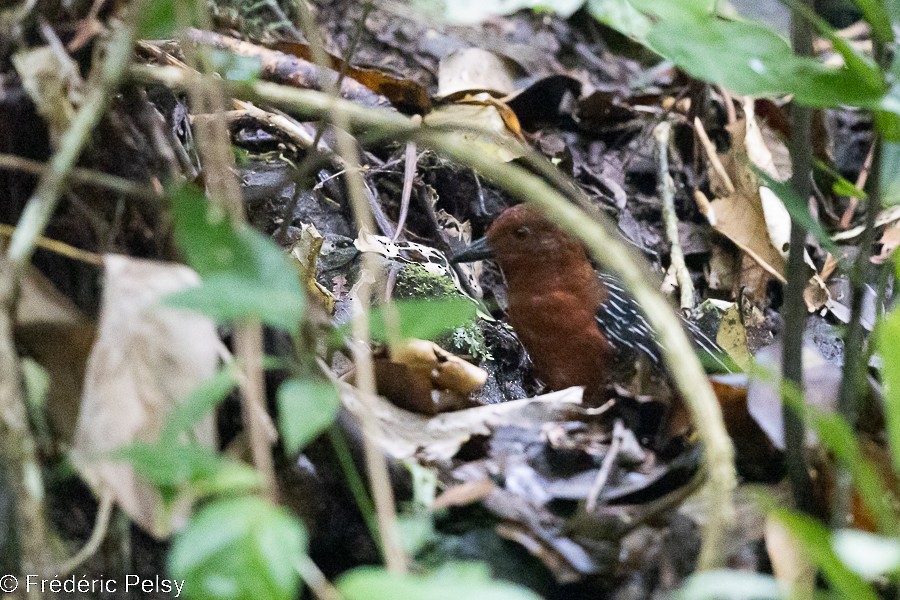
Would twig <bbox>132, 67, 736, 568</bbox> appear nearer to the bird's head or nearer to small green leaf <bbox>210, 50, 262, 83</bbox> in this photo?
small green leaf <bbox>210, 50, 262, 83</bbox>

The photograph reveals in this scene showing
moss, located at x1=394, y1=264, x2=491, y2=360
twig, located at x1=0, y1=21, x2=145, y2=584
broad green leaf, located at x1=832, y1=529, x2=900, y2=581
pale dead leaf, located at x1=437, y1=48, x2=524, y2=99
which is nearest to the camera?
broad green leaf, located at x1=832, y1=529, x2=900, y2=581

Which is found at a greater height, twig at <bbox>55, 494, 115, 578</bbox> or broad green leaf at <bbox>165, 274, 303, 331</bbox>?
broad green leaf at <bbox>165, 274, 303, 331</bbox>

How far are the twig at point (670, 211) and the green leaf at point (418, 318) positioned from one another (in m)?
2.54

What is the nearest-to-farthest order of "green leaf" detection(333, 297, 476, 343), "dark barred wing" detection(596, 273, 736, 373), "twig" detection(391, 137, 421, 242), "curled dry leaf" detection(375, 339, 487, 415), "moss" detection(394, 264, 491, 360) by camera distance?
1. "green leaf" detection(333, 297, 476, 343)
2. "curled dry leaf" detection(375, 339, 487, 415)
3. "dark barred wing" detection(596, 273, 736, 373)
4. "moss" detection(394, 264, 491, 360)
5. "twig" detection(391, 137, 421, 242)

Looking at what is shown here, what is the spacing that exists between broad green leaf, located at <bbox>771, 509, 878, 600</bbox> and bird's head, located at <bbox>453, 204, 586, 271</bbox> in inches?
93.6

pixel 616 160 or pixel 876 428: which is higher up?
pixel 876 428

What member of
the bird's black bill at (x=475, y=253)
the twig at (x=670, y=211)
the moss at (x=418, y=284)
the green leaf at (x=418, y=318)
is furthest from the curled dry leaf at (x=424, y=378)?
the twig at (x=670, y=211)

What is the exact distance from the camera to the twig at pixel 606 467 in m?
1.44

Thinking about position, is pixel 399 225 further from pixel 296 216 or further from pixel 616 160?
pixel 616 160

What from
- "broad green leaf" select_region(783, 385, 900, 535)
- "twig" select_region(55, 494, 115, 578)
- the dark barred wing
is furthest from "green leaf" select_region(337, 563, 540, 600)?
the dark barred wing

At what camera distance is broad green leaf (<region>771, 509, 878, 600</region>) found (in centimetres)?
92

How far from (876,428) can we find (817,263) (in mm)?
2380

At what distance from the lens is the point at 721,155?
3.96 metres

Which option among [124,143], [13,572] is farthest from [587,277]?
[13,572]
